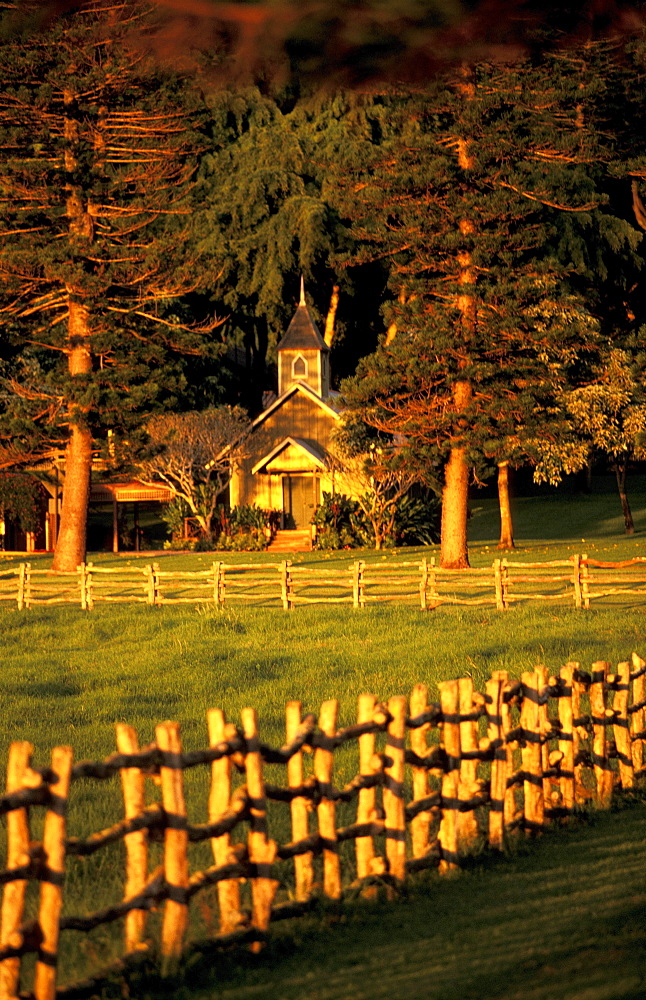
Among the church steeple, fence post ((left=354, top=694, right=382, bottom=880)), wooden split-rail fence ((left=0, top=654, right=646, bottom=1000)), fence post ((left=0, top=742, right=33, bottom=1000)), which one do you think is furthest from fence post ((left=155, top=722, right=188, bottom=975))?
the church steeple

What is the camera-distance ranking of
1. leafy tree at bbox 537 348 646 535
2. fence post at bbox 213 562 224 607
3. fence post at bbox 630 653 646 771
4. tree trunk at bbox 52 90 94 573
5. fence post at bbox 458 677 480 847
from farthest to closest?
leafy tree at bbox 537 348 646 535 < tree trunk at bbox 52 90 94 573 < fence post at bbox 213 562 224 607 < fence post at bbox 630 653 646 771 < fence post at bbox 458 677 480 847

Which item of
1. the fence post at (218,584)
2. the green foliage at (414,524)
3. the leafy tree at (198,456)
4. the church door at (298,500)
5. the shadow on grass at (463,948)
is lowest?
the shadow on grass at (463,948)

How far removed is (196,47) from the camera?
2.67 metres

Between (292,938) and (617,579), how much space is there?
19.6 m

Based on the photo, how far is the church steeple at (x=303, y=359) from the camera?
58.7 meters

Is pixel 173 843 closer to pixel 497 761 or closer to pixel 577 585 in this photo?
pixel 497 761

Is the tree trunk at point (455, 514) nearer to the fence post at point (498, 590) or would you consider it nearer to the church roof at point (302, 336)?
the fence post at point (498, 590)

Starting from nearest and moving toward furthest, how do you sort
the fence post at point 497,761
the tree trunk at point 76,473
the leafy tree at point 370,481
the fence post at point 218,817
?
the fence post at point 218,817 < the fence post at point 497,761 < the tree trunk at point 76,473 < the leafy tree at point 370,481

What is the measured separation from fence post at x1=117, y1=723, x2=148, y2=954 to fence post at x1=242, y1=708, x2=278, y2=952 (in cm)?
74

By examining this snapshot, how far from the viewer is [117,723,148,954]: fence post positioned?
630cm

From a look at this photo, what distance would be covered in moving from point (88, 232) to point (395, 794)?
32142 millimetres

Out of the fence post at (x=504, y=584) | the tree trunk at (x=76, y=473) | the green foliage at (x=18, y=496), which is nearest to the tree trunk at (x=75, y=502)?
the tree trunk at (x=76, y=473)

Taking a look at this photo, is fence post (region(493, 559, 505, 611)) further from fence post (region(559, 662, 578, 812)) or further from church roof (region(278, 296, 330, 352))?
church roof (region(278, 296, 330, 352))

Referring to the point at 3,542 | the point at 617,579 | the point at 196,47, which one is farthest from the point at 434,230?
the point at 196,47
